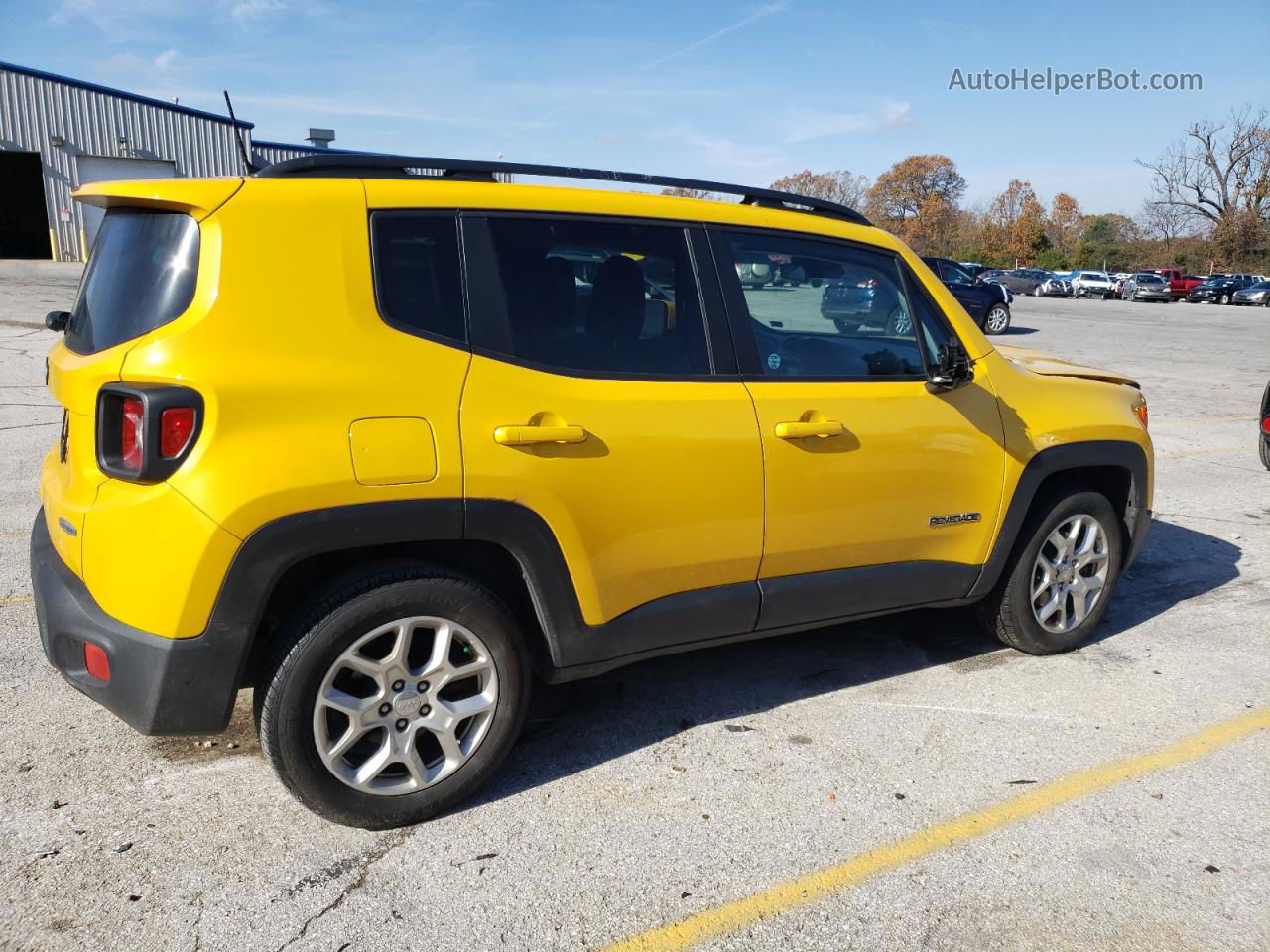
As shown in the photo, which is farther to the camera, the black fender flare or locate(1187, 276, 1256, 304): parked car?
locate(1187, 276, 1256, 304): parked car

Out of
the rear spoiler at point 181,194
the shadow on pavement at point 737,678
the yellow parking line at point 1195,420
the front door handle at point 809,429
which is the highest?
the rear spoiler at point 181,194

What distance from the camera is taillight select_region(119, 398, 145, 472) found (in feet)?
8.41

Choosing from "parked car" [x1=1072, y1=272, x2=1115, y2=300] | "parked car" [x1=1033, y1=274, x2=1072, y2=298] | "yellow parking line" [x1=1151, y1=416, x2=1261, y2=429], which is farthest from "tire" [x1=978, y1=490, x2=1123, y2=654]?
"parked car" [x1=1072, y1=272, x2=1115, y2=300]

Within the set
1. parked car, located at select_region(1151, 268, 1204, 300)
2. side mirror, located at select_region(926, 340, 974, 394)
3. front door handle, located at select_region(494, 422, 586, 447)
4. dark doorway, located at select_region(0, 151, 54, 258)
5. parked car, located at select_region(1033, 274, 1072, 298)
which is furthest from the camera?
parked car, located at select_region(1033, 274, 1072, 298)

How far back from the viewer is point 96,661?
2.72 meters

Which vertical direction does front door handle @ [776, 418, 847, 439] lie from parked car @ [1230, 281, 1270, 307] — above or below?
below

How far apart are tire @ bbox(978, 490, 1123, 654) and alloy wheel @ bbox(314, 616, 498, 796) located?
7.79ft

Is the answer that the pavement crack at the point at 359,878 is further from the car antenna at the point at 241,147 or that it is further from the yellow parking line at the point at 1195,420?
the yellow parking line at the point at 1195,420

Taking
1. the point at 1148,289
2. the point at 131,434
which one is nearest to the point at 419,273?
the point at 131,434

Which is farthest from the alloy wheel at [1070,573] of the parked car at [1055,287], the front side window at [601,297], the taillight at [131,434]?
the parked car at [1055,287]

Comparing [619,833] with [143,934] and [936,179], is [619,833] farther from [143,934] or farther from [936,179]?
[936,179]

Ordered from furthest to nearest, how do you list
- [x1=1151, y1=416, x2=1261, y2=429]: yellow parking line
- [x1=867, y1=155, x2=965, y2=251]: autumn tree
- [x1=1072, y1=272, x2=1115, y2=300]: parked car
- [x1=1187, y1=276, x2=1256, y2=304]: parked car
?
[x1=867, y1=155, x2=965, y2=251]: autumn tree < [x1=1072, y1=272, x2=1115, y2=300]: parked car < [x1=1187, y1=276, x2=1256, y2=304]: parked car < [x1=1151, y1=416, x2=1261, y2=429]: yellow parking line

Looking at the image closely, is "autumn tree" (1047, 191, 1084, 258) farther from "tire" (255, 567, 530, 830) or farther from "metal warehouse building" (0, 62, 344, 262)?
"tire" (255, 567, 530, 830)

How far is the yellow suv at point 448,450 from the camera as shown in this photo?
2.62m
